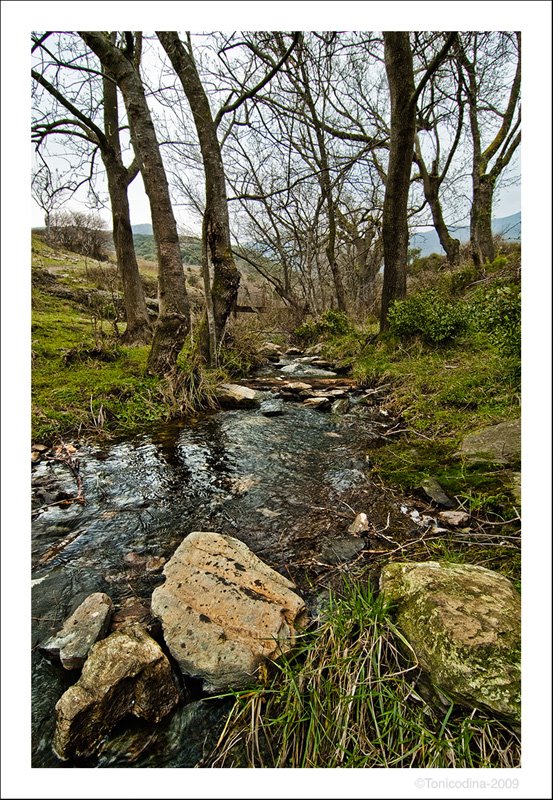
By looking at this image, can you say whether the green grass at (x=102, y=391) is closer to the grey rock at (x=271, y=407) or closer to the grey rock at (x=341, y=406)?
the grey rock at (x=271, y=407)

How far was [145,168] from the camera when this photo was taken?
18.9 feet

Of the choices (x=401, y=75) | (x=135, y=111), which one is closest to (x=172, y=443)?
(x=135, y=111)

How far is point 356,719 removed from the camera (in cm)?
137

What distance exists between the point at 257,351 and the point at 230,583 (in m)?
8.40

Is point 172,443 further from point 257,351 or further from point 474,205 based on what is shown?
point 474,205

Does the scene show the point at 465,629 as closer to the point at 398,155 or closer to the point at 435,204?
the point at 398,155

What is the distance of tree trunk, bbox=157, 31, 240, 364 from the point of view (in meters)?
6.96

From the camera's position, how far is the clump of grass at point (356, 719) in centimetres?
122

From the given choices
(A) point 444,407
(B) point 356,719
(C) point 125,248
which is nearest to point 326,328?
(C) point 125,248

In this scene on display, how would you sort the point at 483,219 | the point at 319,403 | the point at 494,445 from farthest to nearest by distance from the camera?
the point at 483,219, the point at 319,403, the point at 494,445

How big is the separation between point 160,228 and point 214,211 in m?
1.77

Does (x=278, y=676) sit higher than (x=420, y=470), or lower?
lower

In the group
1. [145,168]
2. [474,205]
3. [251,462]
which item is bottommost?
[251,462]

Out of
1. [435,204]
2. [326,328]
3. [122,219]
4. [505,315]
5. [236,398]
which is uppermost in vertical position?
[435,204]
